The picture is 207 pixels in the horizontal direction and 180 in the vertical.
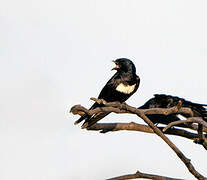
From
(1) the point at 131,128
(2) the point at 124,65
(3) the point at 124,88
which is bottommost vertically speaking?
(1) the point at 131,128

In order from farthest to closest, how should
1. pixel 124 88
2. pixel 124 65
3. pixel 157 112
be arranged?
pixel 124 65 → pixel 124 88 → pixel 157 112

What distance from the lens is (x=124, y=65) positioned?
1277 centimetres

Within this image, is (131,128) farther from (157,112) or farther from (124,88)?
(124,88)

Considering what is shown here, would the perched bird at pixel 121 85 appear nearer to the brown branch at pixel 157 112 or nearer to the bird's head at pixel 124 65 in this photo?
the bird's head at pixel 124 65

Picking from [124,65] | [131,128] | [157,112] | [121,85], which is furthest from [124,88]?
[157,112]

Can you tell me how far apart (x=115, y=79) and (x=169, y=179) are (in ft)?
19.1

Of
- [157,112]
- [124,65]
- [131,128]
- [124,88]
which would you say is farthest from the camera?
[124,65]

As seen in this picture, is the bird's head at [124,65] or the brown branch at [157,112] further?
the bird's head at [124,65]

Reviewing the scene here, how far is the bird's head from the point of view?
1269 centimetres

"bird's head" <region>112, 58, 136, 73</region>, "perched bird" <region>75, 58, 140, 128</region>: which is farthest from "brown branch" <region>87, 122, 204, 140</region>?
"bird's head" <region>112, 58, 136, 73</region>

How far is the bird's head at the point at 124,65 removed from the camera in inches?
500

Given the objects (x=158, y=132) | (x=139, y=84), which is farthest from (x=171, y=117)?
(x=158, y=132)

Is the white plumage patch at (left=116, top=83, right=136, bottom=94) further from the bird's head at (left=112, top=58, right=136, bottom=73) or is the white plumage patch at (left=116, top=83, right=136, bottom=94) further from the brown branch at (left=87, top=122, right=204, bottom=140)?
the brown branch at (left=87, top=122, right=204, bottom=140)

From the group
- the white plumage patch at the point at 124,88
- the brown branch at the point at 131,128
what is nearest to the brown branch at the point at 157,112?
the brown branch at the point at 131,128
